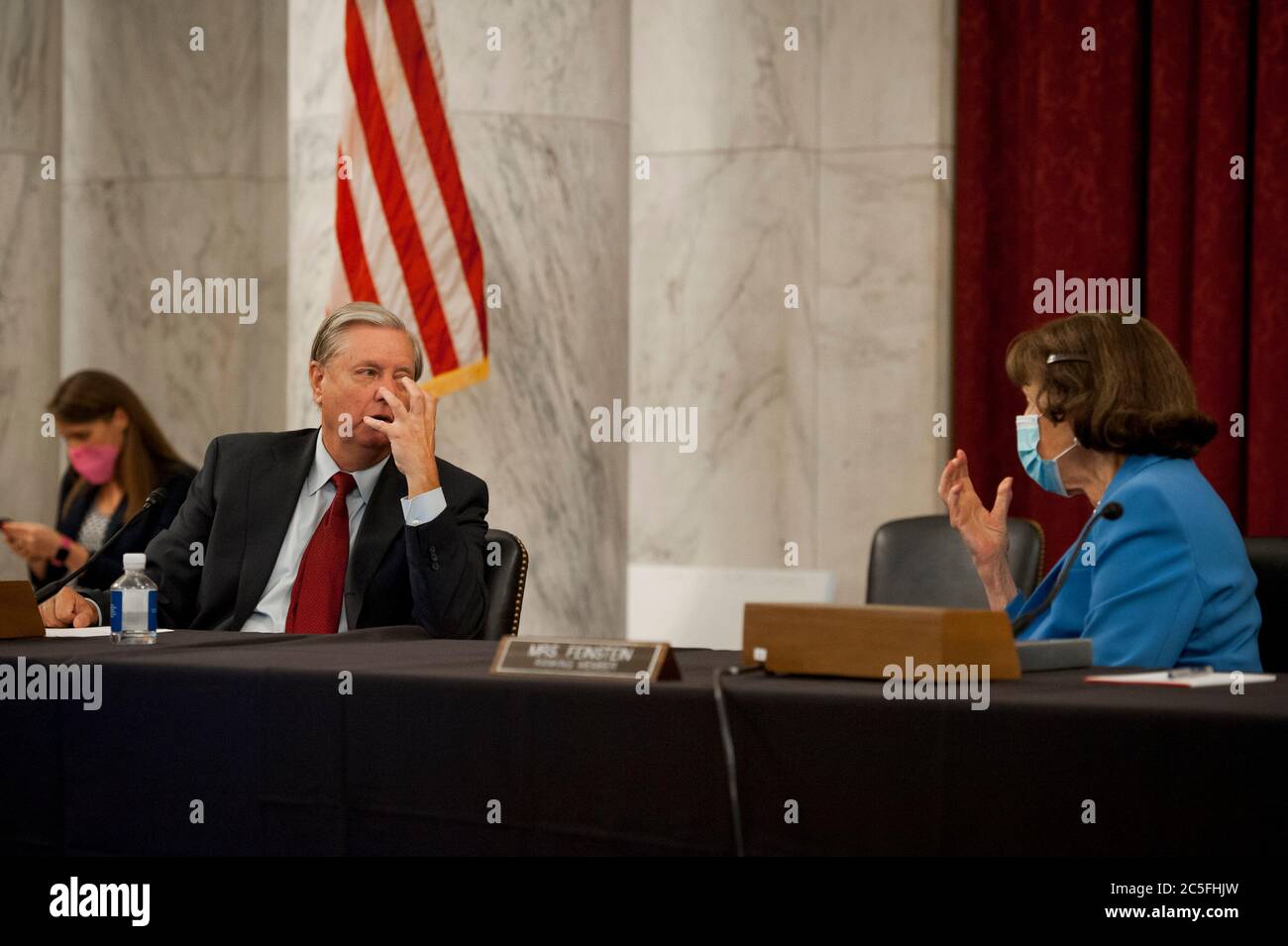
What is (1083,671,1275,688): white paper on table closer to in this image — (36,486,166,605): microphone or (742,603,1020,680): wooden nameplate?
(742,603,1020,680): wooden nameplate

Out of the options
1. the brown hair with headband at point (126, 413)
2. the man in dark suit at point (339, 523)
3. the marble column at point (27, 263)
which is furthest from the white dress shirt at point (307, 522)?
the marble column at point (27, 263)

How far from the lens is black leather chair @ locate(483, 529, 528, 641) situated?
11.0 feet

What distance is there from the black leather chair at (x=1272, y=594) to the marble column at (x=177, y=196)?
4454 millimetres

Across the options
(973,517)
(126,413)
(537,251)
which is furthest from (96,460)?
(973,517)

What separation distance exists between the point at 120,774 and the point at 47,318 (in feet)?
14.1

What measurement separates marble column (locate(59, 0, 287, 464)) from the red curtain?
9.40ft

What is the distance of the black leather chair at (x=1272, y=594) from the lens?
10.2 ft

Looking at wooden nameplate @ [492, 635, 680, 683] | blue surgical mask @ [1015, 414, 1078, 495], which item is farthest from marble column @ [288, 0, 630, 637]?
wooden nameplate @ [492, 635, 680, 683]

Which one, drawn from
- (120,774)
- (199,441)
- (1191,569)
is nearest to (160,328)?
(199,441)

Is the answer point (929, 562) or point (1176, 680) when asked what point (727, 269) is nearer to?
point (929, 562)

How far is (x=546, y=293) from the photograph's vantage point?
5.03 m

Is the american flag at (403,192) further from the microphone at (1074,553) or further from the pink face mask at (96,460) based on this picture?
the microphone at (1074,553)

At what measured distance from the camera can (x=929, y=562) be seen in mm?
4316

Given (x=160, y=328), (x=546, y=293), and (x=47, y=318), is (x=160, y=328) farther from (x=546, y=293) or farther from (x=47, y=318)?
(x=546, y=293)
